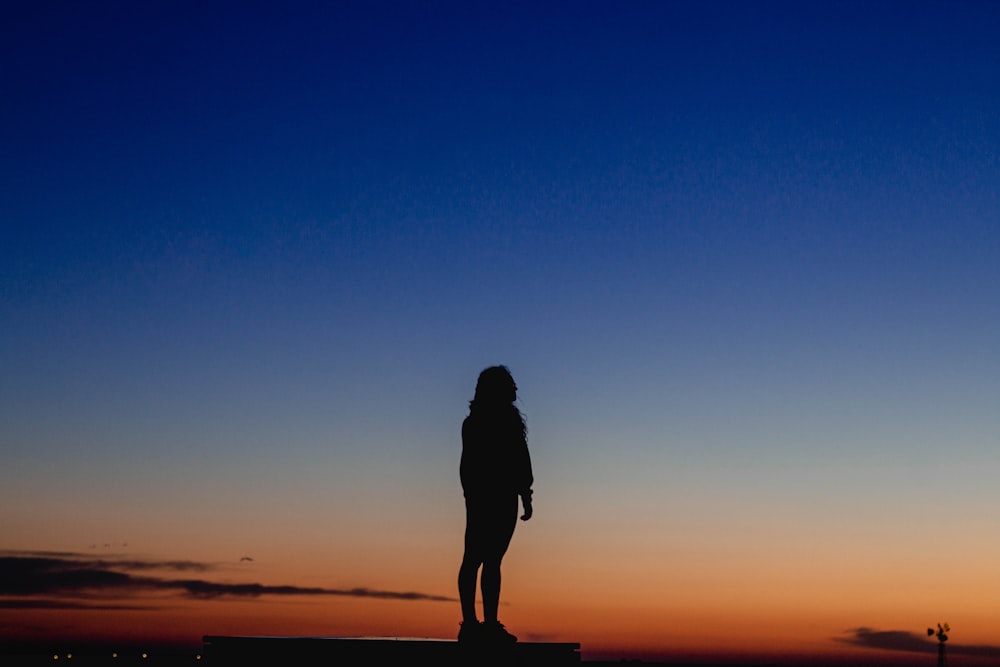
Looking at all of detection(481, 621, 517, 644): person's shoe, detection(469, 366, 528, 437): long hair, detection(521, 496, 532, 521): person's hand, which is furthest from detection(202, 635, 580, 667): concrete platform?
detection(469, 366, 528, 437): long hair

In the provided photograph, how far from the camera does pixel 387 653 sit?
10.6 m

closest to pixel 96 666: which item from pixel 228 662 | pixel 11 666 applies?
pixel 11 666

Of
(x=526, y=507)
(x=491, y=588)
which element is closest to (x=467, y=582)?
(x=491, y=588)

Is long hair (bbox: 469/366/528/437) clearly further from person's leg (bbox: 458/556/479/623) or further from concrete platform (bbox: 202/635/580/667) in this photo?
concrete platform (bbox: 202/635/580/667)

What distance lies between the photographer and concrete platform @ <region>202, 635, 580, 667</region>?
34.6ft

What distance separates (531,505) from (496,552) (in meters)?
0.66

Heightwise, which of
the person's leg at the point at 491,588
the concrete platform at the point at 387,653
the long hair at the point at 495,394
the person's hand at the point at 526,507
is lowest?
the concrete platform at the point at 387,653

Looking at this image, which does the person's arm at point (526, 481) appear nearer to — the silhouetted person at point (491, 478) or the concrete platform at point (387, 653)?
the silhouetted person at point (491, 478)

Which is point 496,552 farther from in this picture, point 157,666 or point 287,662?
point 157,666

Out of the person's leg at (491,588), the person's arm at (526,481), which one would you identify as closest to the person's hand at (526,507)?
the person's arm at (526,481)

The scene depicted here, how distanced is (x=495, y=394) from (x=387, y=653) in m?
2.84

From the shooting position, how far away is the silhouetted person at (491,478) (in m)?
11.3

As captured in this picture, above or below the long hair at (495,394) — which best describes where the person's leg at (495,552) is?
below

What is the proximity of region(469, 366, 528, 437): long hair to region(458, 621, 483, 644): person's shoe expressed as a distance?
83.8 inches
